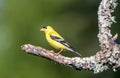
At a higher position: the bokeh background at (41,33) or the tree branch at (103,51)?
the bokeh background at (41,33)

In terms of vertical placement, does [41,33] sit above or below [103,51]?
above

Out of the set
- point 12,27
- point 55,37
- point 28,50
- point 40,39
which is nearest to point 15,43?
point 40,39

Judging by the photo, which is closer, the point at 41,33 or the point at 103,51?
the point at 103,51

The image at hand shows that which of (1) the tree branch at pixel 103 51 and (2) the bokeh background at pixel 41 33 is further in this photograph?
(2) the bokeh background at pixel 41 33

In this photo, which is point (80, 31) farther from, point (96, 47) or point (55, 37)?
point (55, 37)

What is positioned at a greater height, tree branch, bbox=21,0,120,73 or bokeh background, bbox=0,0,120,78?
bokeh background, bbox=0,0,120,78
